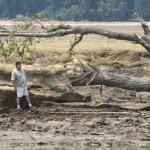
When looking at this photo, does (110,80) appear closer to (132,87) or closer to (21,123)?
(132,87)

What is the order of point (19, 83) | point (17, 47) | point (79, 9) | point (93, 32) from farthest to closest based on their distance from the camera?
point (79, 9), point (17, 47), point (93, 32), point (19, 83)

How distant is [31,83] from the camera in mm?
18016

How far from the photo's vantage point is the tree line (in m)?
82.8

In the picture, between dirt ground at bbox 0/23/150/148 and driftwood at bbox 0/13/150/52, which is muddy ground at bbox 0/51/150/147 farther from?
driftwood at bbox 0/13/150/52

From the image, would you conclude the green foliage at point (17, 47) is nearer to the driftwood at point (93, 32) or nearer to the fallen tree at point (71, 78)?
the driftwood at point (93, 32)

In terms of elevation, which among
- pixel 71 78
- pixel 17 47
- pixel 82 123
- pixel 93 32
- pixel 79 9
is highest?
pixel 93 32

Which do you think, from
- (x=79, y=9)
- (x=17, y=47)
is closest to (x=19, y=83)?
(x=17, y=47)

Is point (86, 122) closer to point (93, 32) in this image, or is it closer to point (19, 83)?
point (19, 83)

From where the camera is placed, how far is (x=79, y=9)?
284 ft

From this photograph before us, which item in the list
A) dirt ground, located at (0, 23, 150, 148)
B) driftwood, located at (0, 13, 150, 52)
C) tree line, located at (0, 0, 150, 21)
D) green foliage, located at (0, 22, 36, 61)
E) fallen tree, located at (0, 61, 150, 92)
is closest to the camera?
dirt ground, located at (0, 23, 150, 148)

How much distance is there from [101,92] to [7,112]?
3778 mm

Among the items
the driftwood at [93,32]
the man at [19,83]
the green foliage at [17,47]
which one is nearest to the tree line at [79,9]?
the green foliage at [17,47]

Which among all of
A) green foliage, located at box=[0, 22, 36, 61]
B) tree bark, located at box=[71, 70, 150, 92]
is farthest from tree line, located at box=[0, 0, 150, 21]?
tree bark, located at box=[71, 70, 150, 92]

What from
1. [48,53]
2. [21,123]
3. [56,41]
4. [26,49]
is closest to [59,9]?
[56,41]
